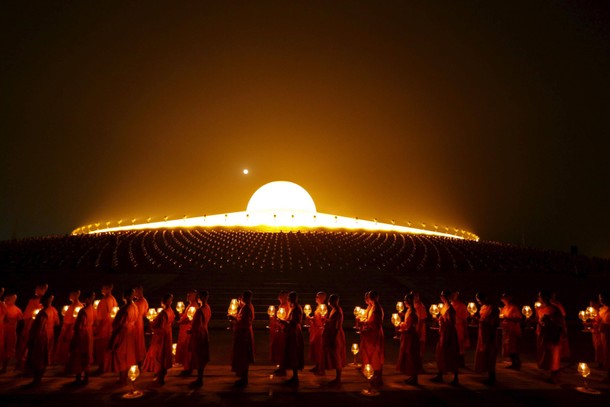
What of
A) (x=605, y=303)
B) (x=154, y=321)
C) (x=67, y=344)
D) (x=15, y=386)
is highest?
(x=605, y=303)

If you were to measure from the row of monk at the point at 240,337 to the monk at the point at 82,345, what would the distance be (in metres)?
0.02

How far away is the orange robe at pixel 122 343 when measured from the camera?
636 cm

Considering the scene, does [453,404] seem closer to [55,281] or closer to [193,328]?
[193,328]

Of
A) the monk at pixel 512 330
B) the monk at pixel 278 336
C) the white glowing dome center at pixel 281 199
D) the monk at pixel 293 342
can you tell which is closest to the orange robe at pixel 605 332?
the monk at pixel 512 330

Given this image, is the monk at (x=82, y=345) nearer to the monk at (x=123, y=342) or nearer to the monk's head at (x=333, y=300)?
the monk at (x=123, y=342)

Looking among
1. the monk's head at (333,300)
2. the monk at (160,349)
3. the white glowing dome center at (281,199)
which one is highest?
the white glowing dome center at (281,199)

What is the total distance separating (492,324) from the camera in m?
7.05

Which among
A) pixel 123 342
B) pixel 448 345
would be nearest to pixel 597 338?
pixel 448 345

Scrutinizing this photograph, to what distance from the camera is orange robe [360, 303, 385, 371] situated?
6.68 m

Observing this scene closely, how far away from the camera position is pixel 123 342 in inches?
254

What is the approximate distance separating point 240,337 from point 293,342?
92 centimetres

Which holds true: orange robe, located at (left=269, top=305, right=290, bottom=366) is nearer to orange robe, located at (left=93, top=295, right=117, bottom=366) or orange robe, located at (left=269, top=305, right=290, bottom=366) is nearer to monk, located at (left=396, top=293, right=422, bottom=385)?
monk, located at (left=396, top=293, right=422, bottom=385)

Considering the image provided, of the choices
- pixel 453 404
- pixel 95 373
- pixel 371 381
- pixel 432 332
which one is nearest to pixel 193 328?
pixel 95 373

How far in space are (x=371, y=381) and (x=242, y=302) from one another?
251 cm
